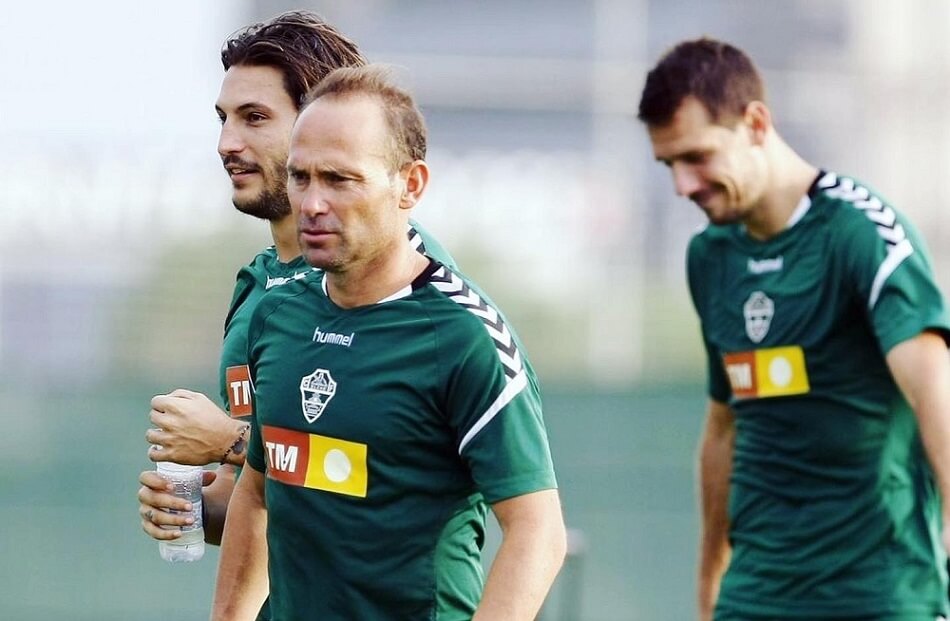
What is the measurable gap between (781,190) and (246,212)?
176 cm

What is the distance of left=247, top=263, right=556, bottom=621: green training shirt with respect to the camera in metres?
3.60

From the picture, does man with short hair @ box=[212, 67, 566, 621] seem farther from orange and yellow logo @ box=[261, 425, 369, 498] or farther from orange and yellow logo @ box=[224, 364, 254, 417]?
orange and yellow logo @ box=[224, 364, 254, 417]

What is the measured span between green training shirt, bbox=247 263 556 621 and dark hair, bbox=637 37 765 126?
1.59 m

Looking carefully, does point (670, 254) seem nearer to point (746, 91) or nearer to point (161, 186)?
point (161, 186)

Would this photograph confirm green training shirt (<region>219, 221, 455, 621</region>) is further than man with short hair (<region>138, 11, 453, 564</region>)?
Yes

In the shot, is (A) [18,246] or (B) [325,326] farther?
(A) [18,246]

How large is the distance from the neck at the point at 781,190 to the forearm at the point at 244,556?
6.39 ft

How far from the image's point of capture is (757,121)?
5.28 meters

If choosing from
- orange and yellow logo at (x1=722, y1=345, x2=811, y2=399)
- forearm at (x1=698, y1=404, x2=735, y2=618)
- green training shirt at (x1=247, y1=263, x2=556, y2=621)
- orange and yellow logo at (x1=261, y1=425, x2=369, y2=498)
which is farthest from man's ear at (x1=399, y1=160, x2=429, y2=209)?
forearm at (x1=698, y1=404, x2=735, y2=618)

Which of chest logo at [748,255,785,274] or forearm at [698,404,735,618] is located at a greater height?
chest logo at [748,255,785,274]

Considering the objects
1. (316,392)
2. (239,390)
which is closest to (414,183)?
(316,392)

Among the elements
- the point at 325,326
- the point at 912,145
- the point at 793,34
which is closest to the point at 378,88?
the point at 325,326

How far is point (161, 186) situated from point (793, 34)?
65.5 feet

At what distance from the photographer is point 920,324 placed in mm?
4836
